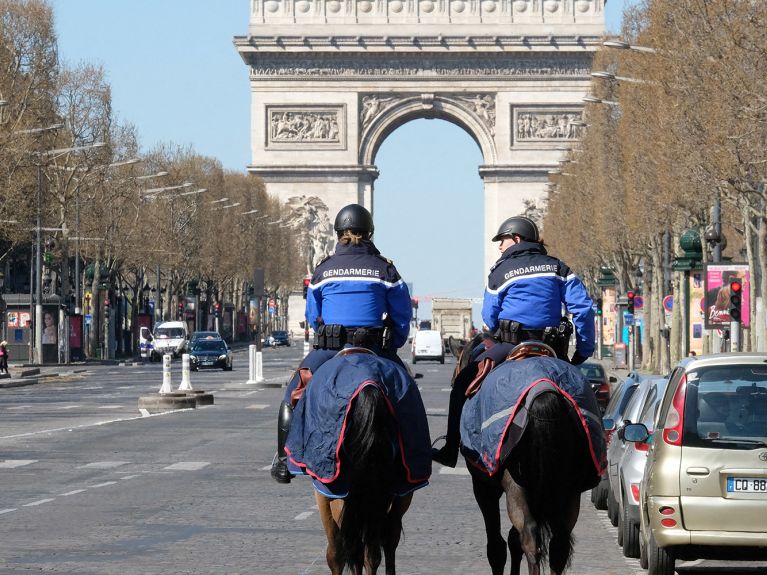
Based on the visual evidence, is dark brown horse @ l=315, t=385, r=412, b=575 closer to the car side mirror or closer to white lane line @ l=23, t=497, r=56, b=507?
the car side mirror

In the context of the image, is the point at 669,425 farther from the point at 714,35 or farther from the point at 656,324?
the point at 656,324

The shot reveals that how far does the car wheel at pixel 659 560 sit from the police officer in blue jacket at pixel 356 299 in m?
2.59

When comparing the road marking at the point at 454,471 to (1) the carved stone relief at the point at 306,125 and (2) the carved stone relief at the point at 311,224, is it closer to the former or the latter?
(1) the carved stone relief at the point at 306,125

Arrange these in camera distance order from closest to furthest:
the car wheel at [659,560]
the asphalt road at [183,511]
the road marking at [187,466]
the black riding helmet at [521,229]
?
the black riding helmet at [521,229] → the car wheel at [659,560] → the asphalt road at [183,511] → the road marking at [187,466]

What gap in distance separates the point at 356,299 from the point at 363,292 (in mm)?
60

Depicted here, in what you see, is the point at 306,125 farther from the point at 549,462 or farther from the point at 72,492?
the point at 549,462

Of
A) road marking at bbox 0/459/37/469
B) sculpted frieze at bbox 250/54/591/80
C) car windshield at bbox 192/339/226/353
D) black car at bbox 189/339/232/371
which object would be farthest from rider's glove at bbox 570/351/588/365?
sculpted frieze at bbox 250/54/591/80

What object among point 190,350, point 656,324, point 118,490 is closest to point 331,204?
point 190,350

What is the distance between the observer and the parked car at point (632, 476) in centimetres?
1590

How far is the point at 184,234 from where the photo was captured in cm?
11238

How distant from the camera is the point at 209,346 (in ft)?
261

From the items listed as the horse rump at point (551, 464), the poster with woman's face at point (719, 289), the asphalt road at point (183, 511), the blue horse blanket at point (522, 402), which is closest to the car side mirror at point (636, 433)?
the asphalt road at point (183, 511)

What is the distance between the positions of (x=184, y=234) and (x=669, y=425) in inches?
3929

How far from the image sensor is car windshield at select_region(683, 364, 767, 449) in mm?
13336
